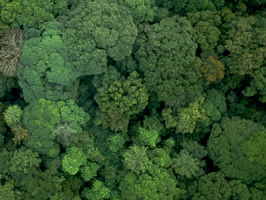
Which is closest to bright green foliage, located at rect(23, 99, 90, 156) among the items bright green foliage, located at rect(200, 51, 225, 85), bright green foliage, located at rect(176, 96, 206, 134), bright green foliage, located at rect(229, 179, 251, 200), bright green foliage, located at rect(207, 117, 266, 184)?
bright green foliage, located at rect(176, 96, 206, 134)

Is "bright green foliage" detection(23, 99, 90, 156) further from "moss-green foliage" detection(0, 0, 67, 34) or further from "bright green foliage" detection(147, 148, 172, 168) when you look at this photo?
"bright green foliage" detection(147, 148, 172, 168)

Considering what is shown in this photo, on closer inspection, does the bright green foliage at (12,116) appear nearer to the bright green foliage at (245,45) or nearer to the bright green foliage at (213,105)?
the bright green foliage at (213,105)

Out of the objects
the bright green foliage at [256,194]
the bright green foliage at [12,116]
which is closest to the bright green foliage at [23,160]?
the bright green foliage at [12,116]

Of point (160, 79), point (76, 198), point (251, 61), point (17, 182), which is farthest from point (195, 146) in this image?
point (17, 182)

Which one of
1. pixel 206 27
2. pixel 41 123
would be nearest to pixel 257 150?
pixel 206 27

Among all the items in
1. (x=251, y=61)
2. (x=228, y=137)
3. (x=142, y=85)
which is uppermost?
(x=251, y=61)

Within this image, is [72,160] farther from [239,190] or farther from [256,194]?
[256,194]

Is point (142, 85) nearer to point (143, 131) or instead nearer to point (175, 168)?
point (143, 131)
